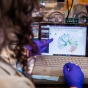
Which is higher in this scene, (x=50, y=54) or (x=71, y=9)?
(x=71, y=9)

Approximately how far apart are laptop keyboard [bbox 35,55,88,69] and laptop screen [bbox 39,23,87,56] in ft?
0.18

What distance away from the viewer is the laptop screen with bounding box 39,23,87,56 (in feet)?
4.38

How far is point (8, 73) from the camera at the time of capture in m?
0.60

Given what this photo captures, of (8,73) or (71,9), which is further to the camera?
(71,9)

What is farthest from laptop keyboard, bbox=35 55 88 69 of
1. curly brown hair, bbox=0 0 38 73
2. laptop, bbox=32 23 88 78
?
curly brown hair, bbox=0 0 38 73

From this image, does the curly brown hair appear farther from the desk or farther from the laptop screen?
the laptop screen

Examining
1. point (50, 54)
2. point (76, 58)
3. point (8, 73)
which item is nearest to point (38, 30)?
point (50, 54)

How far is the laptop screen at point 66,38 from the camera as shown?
1336mm

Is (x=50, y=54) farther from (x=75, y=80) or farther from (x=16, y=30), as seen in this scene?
(x=16, y=30)

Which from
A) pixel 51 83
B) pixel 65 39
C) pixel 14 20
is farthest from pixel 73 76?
pixel 14 20

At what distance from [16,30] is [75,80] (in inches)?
25.0

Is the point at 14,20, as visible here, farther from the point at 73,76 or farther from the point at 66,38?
the point at 66,38

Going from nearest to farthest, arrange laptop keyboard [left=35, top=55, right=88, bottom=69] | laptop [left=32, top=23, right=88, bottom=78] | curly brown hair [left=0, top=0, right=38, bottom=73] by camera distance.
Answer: curly brown hair [left=0, top=0, right=38, bottom=73] < laptop keyboard [left=35, top=55, right=88, bottom=69] < laptop [left=32, top=23, right=88, bottom=78]

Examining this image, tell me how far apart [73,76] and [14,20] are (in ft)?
Answer: 2.14
